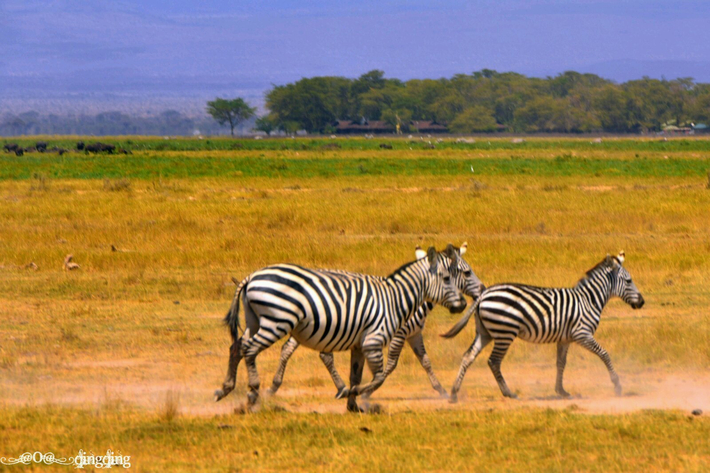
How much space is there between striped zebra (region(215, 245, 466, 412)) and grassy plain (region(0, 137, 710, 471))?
47 cm

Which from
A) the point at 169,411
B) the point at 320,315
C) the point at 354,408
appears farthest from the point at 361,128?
the point at 169,411

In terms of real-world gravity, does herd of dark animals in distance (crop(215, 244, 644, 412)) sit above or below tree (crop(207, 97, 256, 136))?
below

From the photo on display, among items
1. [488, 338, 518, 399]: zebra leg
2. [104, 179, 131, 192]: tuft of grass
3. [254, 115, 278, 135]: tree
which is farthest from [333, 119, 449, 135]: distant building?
[488, 338, 518, 399]: zebra leg

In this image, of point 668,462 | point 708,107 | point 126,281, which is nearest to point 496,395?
point 668,462

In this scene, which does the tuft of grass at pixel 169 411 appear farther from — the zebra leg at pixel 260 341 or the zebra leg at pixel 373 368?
the zebra leg at pixel 373 368

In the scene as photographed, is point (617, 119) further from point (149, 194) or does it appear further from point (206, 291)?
point (206, 291)

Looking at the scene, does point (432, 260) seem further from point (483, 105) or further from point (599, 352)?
point (483, 105)

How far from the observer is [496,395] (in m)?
8.56

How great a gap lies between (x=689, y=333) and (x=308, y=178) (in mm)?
28070

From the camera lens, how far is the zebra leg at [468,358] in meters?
8.19

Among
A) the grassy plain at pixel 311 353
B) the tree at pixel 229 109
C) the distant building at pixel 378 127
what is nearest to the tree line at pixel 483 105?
the distant building at pixel 378 127

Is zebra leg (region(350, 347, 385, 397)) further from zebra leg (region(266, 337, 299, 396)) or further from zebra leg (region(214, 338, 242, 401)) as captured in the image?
zebra leg (region(266, 337, 299, 396))

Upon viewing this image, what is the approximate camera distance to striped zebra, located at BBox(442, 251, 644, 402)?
8.27m

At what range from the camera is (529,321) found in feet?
27.4
